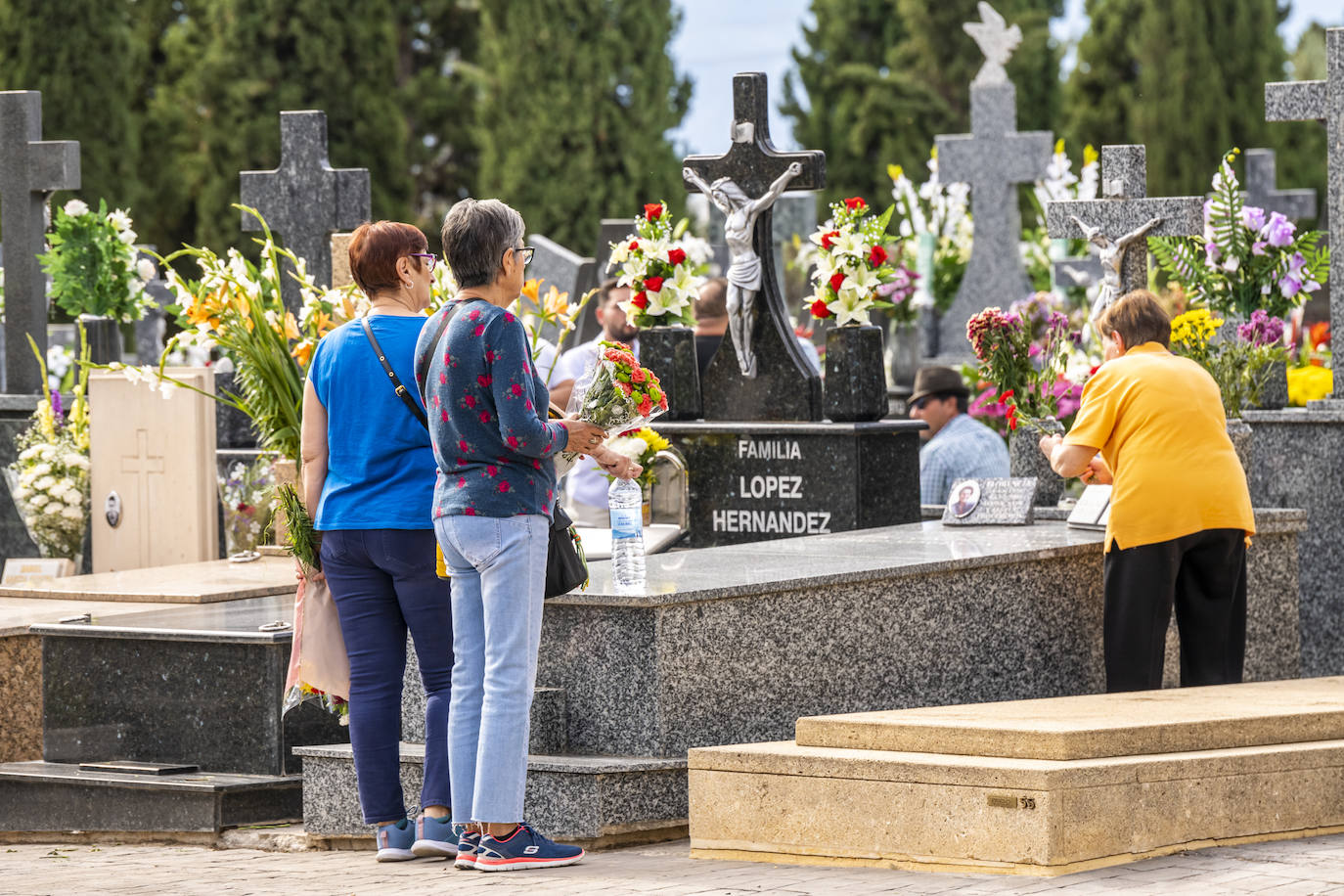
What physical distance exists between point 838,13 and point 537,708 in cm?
2633

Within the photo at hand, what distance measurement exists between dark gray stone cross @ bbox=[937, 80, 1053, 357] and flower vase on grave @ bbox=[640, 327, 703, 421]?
7806 millimetres

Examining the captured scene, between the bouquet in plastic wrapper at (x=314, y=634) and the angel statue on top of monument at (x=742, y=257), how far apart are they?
381 cm

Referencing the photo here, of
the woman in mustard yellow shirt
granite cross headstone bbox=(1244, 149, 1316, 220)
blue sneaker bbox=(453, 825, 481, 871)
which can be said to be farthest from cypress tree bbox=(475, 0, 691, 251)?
blue sneaker bbox=(453, 825, 481, 871)

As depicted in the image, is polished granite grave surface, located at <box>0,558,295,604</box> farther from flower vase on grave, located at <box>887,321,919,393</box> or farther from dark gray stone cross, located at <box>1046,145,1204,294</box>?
flower vase on grave, located at <box>887,321,919,393</box>

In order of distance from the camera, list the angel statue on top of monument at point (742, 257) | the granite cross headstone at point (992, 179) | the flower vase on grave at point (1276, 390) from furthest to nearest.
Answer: the granite cross headstone at point (992, 179)
the angel statue on top of monument at point (742, 257)
the flower vase on grave at point (1276, 390)

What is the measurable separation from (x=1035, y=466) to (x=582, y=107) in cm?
1654

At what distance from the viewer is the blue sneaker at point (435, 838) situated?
17.8 ft

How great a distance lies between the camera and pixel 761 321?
9203mm

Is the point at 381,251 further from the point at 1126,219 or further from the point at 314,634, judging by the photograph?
the point at 1126,219

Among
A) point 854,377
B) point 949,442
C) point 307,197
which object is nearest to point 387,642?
point 854,377

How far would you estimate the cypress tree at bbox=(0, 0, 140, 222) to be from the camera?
2192 cm

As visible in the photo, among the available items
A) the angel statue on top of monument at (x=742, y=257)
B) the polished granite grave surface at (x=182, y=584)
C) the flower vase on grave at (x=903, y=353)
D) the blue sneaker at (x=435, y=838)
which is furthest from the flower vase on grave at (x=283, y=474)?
the flower vase on grave at (x=903, y=353)

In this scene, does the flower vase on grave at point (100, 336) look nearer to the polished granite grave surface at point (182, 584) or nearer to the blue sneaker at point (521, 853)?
the polished granite grave surface at point (182, 584)

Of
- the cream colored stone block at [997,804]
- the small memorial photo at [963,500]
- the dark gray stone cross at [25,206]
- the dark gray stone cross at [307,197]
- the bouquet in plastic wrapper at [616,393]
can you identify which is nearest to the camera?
the cream colored stone block at [997,804]
